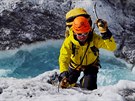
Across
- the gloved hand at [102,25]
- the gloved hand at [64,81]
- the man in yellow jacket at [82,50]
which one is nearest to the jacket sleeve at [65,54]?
the man in yellow jacket at [82,50]

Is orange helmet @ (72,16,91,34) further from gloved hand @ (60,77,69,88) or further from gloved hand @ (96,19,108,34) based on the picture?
gloved hand @ (60,77,69,88)

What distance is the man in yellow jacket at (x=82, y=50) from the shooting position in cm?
602

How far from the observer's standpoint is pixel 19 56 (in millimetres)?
11945

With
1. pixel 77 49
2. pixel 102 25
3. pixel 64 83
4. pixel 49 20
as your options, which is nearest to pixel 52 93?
pixel 64 83

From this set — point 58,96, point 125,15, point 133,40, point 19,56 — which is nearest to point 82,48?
point 58,96

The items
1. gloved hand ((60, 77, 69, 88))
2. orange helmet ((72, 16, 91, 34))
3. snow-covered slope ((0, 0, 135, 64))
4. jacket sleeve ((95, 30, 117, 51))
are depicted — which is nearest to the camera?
gloved hand ((60, 77, 69, 88))

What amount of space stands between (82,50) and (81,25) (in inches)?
23.7

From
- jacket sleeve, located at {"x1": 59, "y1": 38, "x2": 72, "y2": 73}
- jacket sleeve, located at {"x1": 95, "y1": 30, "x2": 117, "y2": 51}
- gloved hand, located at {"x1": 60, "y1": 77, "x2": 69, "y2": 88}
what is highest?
jacket sleeve, located at {"x1": 95, "y1": 30, "x2": 117, "y2": 51}

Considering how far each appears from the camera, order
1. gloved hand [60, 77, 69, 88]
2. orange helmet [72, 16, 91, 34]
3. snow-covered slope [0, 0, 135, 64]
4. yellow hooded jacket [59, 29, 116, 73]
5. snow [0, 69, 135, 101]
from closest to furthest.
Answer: snow [0, 69, 135, 101] → gloved hand [60, 77, 69, 88] → orange helmet [72, 16, 91, 34] → yellow hooded jacket [59, 29, 116, 73] → snow-covered slope [0, 0, 135, 64]

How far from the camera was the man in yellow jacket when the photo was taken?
602 centimetres

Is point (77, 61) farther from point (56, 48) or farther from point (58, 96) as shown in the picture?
point (56, 48)

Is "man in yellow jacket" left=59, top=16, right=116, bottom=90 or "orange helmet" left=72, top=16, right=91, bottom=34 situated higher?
"orange helmet" left=72, top=16, right=91, bottom=34

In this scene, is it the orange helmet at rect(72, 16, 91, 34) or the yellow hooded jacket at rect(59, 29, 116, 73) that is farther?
the yellow hooded jacket at rect(59, 29, 116, 73)

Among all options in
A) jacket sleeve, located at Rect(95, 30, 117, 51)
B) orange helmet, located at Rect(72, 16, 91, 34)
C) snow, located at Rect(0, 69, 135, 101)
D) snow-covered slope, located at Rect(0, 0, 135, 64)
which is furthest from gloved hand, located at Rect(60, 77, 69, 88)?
snow-covered slope, located at Rect(0, 0, 135, 64)
